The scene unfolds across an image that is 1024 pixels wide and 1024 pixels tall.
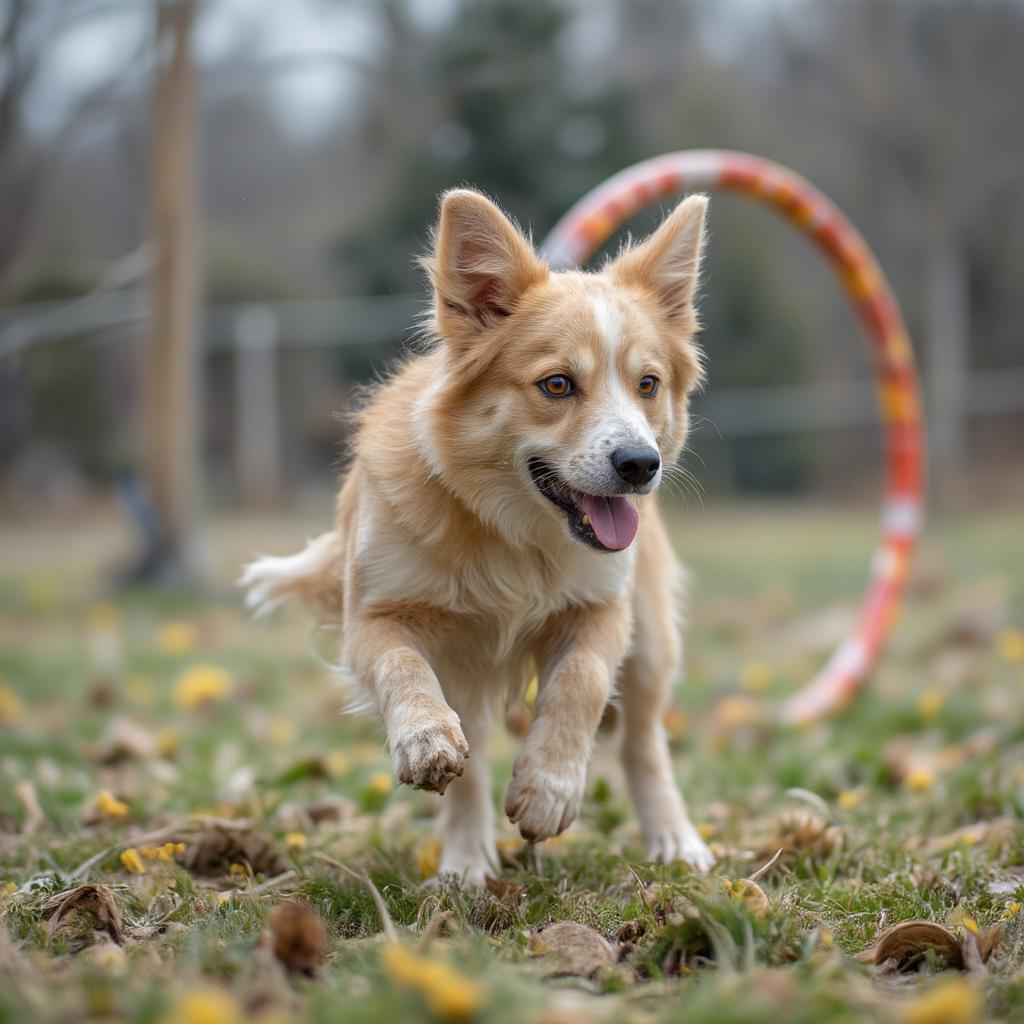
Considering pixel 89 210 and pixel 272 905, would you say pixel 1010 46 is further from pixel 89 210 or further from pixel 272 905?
pixel 272 905

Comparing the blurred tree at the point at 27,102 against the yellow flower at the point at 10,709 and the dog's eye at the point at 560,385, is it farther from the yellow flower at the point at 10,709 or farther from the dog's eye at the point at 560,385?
the dog's eye at the point at 560,385

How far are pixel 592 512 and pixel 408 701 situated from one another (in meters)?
0.73

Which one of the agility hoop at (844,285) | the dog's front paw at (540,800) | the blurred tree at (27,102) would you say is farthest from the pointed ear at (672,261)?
the blurred tree at (27,102)

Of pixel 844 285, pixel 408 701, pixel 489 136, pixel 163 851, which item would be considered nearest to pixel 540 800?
pixel 408 701

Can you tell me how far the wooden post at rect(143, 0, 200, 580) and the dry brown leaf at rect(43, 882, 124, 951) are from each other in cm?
662

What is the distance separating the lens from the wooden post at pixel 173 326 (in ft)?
29.0

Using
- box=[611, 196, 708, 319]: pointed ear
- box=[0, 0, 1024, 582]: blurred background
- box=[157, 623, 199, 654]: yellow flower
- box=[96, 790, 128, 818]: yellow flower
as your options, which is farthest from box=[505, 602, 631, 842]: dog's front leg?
box=[0, 0, 1024, 582]: blurred background

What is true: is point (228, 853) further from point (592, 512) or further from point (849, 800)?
point (849, 800)

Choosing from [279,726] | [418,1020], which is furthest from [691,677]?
[418,1020]

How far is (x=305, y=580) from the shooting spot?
380 centimetres

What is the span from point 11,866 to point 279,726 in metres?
2.32

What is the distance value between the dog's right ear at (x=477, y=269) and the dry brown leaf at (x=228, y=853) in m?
1.46

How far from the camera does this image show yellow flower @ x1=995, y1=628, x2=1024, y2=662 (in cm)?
604

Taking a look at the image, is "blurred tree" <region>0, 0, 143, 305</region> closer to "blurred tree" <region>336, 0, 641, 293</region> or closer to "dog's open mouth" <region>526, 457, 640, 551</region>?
"blurred tree" <region>336, 0, 641, 293</region>
